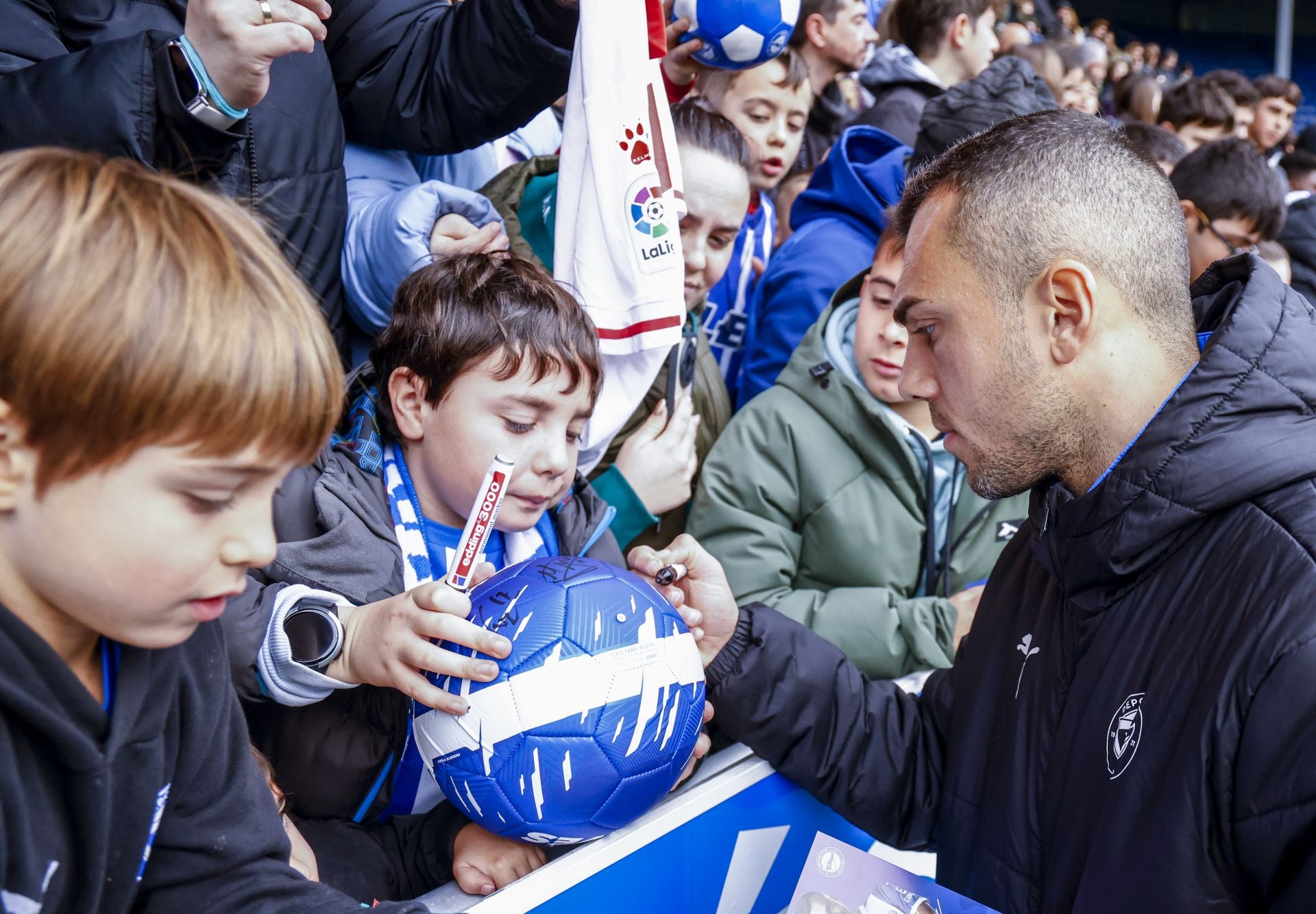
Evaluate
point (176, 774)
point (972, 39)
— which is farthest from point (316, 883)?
point (972, 39)

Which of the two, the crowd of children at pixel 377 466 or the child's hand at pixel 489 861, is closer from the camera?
the crowd of children at pixel 377 466

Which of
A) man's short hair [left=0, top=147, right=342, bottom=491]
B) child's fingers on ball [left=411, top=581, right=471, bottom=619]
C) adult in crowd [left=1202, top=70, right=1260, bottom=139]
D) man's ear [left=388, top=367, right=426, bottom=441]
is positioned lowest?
adult in crowd [left=1202, top=70, right=1260, bottom=139]

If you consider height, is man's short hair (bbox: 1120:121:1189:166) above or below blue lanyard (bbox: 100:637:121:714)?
below

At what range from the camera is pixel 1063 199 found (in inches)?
75.0

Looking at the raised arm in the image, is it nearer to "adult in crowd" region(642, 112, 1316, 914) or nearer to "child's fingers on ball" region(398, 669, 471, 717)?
"adult in crowd" region(642, 112, 1316, 914)

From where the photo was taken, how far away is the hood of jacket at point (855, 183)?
3994 mm

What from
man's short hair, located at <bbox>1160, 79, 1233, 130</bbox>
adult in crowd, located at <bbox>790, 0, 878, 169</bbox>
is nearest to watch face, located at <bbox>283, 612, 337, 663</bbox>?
adult in crowd, located at <bbox>790, 0, 878, 169</bbox>

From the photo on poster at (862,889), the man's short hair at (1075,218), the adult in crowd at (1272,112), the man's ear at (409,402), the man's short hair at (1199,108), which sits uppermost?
the man's short hair at (1075,218)

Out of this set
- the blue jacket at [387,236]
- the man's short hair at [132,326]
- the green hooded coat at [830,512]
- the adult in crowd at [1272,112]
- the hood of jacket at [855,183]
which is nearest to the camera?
the man's short hair at [132,326]

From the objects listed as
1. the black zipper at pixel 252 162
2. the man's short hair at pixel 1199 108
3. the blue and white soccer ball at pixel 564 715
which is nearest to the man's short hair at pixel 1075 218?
the blue and white soccer ball at pixel 564 715

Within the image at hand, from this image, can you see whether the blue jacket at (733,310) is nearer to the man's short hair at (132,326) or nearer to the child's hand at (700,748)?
the child's hand at (700,748)

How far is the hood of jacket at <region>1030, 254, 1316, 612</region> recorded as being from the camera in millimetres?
1623

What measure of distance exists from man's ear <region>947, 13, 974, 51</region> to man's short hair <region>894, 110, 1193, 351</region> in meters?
3.72

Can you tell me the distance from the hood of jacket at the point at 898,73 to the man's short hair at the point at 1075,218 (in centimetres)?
337
